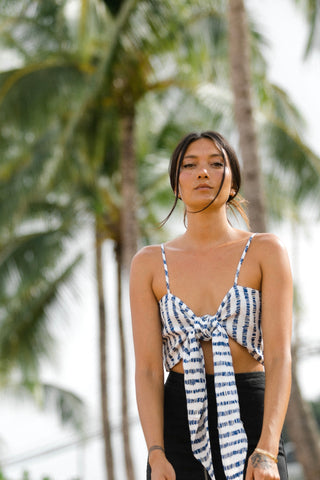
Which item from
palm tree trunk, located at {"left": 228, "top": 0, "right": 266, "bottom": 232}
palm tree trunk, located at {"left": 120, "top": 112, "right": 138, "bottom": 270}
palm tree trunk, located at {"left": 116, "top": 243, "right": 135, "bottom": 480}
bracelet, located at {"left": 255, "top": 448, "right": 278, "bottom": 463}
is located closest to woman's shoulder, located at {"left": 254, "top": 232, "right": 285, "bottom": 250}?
bracelet, located at {"left": 255, "top": 448, "right": 278, "bottom": 463}

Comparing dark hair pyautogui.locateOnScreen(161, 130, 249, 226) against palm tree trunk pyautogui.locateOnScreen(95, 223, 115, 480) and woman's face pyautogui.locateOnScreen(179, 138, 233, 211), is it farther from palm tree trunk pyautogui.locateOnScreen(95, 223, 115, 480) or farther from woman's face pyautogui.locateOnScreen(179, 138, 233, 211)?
palm tree trunk pyautogui.locateOnScreen(95, 223, 115, 480)

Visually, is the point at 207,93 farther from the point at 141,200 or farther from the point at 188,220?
the point at 188,220

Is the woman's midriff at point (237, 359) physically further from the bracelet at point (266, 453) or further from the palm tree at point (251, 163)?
the palm tree at point (251, 163)

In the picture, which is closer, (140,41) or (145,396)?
(145,396)

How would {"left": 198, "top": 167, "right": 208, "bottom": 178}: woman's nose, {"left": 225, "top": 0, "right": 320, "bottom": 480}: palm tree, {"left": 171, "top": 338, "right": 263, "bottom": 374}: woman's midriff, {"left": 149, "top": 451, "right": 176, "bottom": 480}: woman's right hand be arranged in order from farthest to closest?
1. {"left": 225, "top": 0, "right": 320, "bottom": 480}: palm tree
2. {"left": 198, "top": 167, "right": 208, "bottom": 178}: woman's nose
3. {"left": 171, "top": 338, "right": 263, "bottom": 374}: woman's midriff
4. {"left": 149, "top": 451, "right": 176, "bottom": 480}: woman's right hand

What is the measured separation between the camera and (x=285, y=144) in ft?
36.6

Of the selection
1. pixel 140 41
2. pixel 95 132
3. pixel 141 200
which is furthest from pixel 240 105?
pixel 141 200

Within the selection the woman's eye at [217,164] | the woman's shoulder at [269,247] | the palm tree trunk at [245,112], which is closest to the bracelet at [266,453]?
the woman's shoulder at [269,247]

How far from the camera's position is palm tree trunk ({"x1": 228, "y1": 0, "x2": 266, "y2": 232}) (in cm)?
693

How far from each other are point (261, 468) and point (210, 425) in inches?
9.1

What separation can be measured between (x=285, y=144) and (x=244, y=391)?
9.41 metres

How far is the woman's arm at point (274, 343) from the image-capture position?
6.38 ft

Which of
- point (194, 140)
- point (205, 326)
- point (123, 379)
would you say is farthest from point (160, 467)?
point (123, 379)

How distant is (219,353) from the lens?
2043 millimetres
